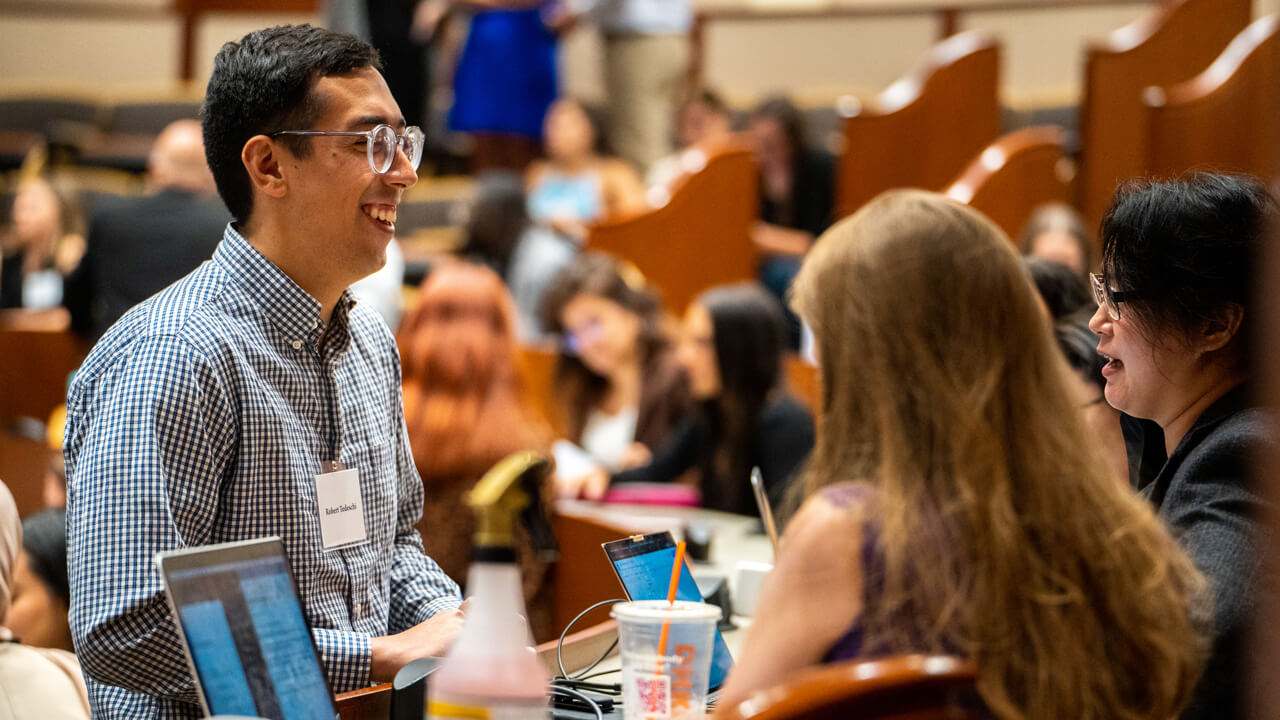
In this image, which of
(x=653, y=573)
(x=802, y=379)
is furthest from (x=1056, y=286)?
(x=802, y=379)

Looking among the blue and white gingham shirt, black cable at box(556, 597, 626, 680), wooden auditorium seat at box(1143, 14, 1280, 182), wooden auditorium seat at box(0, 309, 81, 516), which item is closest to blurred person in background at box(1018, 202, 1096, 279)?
wooden auditorium seat at box(1143, 14, 1280, 182)

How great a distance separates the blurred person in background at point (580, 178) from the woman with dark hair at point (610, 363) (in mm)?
1482

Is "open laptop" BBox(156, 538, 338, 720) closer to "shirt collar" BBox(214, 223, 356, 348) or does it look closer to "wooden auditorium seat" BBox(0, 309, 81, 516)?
"shirt collar" BBox(214, 223, 356, 348)

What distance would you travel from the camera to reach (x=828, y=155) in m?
6.21

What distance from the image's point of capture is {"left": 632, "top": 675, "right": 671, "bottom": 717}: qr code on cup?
130 centimetres

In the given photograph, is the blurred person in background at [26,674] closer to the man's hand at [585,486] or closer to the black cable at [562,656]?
the black cable at [562,656]

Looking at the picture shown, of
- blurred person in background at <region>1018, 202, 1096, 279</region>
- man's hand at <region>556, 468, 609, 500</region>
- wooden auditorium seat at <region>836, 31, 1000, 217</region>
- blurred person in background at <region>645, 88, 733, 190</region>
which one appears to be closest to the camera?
man's hand at <region>556, 468, 609, 500</region>

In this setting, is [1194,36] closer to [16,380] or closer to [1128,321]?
[1128,321]

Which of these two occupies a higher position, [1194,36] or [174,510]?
[1194,36]

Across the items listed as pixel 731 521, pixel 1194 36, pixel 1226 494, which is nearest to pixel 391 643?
pixel 1226 494

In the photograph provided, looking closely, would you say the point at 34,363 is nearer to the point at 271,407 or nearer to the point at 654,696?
the point at 271,407

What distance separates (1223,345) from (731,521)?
1.88m

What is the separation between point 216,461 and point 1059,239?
2994 mm

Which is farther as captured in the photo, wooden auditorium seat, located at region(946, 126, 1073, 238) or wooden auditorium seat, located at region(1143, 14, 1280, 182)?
wooden auditorium seat, located at region(946, 126, 1073, 238)
